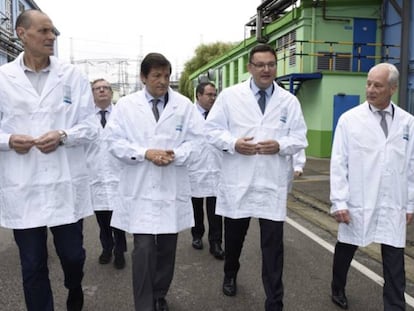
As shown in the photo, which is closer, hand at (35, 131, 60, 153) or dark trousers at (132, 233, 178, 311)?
hand at (35, 131, 60, 153)

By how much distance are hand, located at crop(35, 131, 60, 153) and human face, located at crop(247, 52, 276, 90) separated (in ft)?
5.47

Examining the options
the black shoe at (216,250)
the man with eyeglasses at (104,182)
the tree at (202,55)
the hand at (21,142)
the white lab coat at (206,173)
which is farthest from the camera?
the tree at (202,55)

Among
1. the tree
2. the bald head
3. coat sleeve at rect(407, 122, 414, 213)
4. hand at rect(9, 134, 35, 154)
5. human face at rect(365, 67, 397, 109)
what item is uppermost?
the tree

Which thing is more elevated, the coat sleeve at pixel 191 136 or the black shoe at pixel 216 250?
the coat sleeve at pixel 191 136

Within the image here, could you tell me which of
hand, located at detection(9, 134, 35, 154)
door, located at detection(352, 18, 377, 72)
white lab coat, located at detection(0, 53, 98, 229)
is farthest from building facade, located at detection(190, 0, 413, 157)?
hand, located at detection(9, 134, 35, 154)

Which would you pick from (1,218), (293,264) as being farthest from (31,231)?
(293,264)

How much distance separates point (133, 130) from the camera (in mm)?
3561

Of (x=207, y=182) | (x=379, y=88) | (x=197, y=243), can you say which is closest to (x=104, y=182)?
(x=207, y=182)

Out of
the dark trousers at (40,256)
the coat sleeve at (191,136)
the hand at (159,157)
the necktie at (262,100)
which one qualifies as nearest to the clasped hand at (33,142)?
the dark trousers at (40,256)

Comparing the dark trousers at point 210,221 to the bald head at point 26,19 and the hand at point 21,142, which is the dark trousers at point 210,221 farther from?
the bald head at point 26,19

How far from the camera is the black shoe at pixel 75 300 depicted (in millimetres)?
3596

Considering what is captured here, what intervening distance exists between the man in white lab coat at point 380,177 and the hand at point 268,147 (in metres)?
0.51

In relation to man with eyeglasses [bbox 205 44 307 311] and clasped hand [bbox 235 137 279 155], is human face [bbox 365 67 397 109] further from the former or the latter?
clasped hand [bbox 235 137 279 155]

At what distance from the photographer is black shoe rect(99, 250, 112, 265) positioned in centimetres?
507
